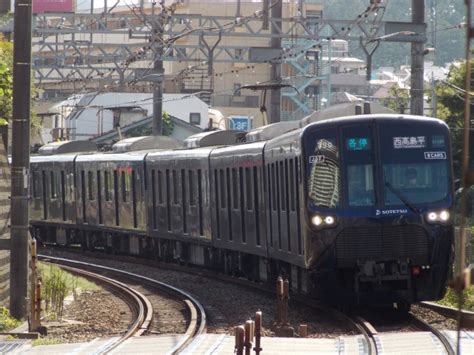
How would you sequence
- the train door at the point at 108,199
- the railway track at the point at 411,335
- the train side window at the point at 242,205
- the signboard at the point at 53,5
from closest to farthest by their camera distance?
the railway track at the point at 411,335 < the train side window at the point at 242,205 < the train door at the point at 108,199 < the signboard at the point at 53,5

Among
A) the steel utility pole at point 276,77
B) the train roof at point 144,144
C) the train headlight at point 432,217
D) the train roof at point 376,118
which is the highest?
the steel utility pole at point 276,77

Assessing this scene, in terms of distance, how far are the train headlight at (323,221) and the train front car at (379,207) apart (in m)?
0.01

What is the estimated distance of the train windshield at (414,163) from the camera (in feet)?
52.0

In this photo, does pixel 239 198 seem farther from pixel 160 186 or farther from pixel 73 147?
pixel 73 147

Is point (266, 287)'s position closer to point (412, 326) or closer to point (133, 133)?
point (412, 326)

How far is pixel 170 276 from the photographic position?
25.2m

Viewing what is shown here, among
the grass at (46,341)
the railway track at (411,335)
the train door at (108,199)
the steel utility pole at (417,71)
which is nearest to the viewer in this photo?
the railway track at (411,335)

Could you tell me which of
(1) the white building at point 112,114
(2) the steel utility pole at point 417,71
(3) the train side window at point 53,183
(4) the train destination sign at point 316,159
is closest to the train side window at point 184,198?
(2) the steel utility pole at point 417,71

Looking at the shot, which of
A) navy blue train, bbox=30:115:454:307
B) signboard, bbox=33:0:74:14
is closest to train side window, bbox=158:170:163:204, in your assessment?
navy blue train, bbox=30:115:454:307

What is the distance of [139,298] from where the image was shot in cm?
2000

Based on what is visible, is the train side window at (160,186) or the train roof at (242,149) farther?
the train side window at (160,186)

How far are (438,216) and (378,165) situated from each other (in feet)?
3.17

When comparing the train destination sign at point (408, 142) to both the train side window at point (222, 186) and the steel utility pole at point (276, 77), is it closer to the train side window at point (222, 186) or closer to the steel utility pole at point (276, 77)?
the train side window at point (222, 186)

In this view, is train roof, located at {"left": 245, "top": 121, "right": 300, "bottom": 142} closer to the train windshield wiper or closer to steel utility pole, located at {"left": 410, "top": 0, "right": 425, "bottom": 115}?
steel utility pole, located at {"left": 410, "top": 0, "right": 425, "bottom": 115}
